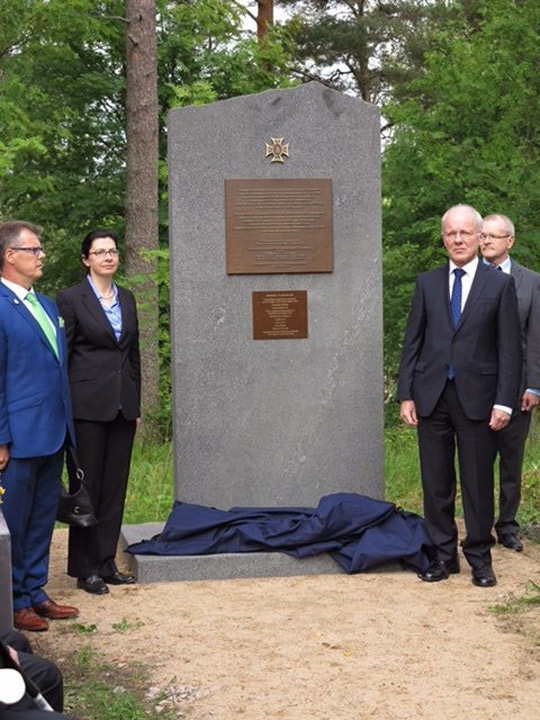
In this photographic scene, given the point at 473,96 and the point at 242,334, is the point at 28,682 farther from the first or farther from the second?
the point at 473,96

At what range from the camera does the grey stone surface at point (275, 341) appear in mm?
6855

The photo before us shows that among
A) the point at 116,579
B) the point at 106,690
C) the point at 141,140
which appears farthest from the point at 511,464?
the point at 141,140

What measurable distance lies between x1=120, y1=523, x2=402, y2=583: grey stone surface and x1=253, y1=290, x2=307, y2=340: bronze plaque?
1334 mm

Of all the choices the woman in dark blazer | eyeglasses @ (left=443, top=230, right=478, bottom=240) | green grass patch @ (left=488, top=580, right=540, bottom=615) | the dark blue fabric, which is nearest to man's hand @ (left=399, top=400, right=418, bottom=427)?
the dark blue fabric

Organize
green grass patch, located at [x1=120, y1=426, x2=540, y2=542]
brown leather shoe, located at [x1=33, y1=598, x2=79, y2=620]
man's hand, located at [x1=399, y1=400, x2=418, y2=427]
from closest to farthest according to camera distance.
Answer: brown leather shoe, located at [x1=33, y1=598, x2=79, y2=620], man's hand, located at [x1=399, y1=400, x2=418, y2=427], green grass patch, located at [x1=120, y1=426, x2=540, y2=542]

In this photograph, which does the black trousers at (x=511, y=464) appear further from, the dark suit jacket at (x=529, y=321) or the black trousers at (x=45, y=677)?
the black trousers at (x=45, y=677)

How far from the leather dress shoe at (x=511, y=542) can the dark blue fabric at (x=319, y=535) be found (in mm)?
665

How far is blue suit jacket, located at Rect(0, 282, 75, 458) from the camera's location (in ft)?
17.6

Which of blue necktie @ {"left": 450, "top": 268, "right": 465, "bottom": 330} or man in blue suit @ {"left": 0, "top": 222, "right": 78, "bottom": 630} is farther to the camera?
blue necktie @ {"left": 450, "top": 268, "right": 465, "bottom": 330}

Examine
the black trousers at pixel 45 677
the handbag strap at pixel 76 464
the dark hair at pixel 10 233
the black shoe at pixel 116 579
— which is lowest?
the black shoe at pixel 116 579

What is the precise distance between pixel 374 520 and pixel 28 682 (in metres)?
3.89

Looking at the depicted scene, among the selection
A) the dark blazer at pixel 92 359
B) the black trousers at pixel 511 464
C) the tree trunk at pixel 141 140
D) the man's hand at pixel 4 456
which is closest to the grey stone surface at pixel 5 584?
the man's hand at pixel 4 456

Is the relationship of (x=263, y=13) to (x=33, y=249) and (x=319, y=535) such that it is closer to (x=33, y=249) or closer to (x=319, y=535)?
(x=319, y=535)

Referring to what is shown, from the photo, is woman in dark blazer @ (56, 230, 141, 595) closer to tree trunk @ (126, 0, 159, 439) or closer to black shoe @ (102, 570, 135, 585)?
black shoe @ (102, 570, 135, 585)
